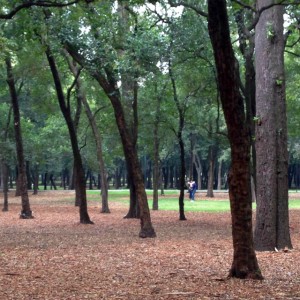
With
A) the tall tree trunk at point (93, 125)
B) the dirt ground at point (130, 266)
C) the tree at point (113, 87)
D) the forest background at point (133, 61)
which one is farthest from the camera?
the tall tree trunk at point (93, 125)

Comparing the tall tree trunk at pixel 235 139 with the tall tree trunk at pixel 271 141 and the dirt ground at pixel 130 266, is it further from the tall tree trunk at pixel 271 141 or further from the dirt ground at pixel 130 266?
the tall tree trunk at pixel 271 141

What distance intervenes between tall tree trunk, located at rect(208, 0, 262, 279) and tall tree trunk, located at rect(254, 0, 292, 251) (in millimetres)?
4186

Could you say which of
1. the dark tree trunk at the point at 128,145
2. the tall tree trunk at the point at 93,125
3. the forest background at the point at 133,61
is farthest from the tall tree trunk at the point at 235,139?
the tall tree trunk at the point at 93,125

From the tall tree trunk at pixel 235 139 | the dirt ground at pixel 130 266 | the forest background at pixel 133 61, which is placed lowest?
the dirt ground at pixel 130 266

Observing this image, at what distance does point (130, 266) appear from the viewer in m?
9.36

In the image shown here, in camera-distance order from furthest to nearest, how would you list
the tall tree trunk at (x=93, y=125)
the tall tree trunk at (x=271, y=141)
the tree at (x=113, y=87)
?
the tall tree trunk at (x=93, y=125) < the tree at (x=113, y=87) < the tall tree trunk at (x=271, y=141)

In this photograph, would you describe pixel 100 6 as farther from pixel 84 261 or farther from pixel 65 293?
pixel 65 293

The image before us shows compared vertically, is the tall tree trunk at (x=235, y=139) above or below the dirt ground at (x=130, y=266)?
above

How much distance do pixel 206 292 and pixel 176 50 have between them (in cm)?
1006

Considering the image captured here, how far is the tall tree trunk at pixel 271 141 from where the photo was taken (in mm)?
11430

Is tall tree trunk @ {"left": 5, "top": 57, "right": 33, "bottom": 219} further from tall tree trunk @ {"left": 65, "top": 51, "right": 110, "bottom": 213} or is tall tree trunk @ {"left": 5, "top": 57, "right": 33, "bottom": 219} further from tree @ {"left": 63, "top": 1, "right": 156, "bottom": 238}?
tree @ {"left": 63, "top": 1, "right": 156, "bottom": 238}

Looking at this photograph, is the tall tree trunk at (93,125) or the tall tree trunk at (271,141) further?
the tall tree trunk at (93,125)

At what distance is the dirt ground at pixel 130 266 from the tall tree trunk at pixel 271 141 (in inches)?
23.9

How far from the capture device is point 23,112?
39469 millimetres
